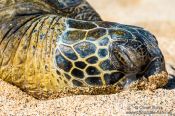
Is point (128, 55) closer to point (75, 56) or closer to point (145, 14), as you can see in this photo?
point (75, 56)

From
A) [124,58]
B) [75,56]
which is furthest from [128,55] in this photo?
[75,56]

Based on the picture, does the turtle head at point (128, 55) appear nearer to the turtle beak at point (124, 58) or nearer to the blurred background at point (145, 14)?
the turtle beak at point (124, 58)

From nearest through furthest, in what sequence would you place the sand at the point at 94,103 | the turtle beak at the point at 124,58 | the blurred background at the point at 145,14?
the sand at the point at 94,103 < the turtle beak at the point at 124,58 < the blurred background at the point at 145,14

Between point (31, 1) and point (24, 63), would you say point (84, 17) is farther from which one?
point (24, 63)

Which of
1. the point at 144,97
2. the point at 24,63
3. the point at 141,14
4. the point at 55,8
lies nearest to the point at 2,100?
the point at 24,63

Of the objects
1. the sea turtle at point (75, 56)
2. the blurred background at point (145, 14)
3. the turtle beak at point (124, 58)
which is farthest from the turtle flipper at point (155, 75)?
the blurred background at point (145, 14)
